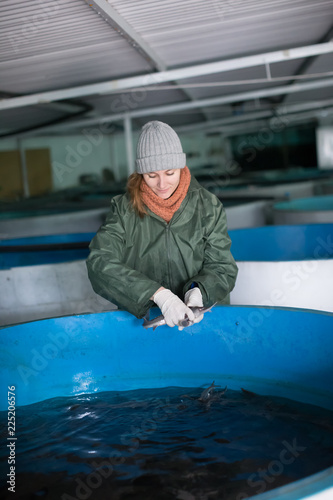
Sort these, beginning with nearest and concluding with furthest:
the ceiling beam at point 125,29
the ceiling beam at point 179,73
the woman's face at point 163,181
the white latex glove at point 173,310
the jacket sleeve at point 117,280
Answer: the white latex glove at point 173,310 < the jacket sleeve at point 117,280 < the woman's face at point 163,181 < the ceiling beam at point 125,29 < the ceiling beam at point 179,73

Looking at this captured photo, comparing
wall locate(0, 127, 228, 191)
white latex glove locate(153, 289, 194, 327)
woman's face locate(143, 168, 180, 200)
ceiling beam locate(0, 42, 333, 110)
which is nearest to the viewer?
white latex glove locate(153, 289, 194, 327)

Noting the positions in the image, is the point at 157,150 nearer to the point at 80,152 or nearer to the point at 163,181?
the point at 163,181

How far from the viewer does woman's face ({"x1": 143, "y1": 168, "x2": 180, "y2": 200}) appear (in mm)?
2287

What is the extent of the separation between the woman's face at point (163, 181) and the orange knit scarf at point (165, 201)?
2 cm

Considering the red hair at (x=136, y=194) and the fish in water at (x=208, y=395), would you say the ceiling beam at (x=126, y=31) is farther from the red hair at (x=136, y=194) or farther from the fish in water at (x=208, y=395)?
the fish in water at (x=208, y=395)

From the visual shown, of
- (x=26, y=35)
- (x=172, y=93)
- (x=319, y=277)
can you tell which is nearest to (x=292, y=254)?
(x=319, y=277)

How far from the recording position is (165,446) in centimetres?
176

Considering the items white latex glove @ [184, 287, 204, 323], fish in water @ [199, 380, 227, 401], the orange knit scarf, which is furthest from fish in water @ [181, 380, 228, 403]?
the orange knit scarf

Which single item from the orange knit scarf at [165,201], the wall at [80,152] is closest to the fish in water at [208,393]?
the orange knit scarf at [165,201]

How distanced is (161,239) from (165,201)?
186mm

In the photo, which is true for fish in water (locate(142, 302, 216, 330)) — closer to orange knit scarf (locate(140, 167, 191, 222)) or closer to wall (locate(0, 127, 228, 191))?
orange knit scarf (locate(140, 167, 191, 222))

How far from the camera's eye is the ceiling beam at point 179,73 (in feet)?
19.4

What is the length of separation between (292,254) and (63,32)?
9.14ft

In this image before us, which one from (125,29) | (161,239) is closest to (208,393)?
(161,239)
